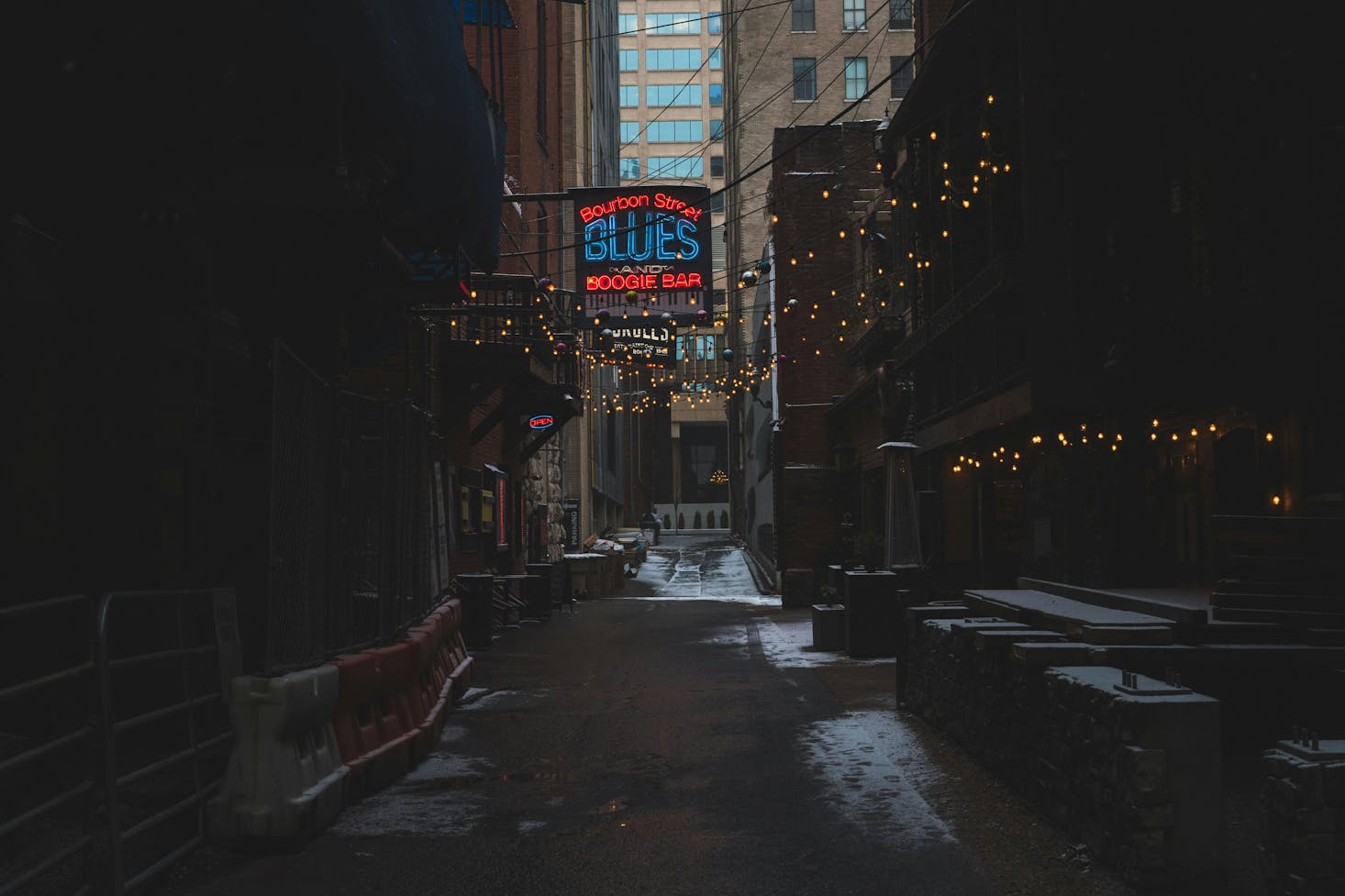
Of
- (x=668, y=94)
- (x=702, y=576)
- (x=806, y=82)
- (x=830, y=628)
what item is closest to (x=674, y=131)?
(x=668, y=94)

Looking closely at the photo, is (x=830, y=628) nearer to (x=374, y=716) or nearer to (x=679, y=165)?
(x=374, y=716)

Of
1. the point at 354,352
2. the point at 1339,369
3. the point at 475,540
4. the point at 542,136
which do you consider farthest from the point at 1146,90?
the point at 542,136

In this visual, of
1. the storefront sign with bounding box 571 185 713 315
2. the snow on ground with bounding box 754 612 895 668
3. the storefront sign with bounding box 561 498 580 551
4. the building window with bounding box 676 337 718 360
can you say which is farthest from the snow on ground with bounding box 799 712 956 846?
the building window with bounding box 676 337 718 360

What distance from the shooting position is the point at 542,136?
3375 cm

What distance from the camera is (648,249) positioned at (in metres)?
24.0

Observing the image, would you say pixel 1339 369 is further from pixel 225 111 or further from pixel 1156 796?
pixel 225 111

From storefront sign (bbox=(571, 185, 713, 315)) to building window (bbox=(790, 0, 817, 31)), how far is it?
40.0m

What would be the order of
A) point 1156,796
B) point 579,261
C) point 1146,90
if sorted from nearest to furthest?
point 1156,796 < point 1146,90 < point 579,261

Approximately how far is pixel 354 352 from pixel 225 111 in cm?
503

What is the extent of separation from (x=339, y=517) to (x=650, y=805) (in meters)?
2.73

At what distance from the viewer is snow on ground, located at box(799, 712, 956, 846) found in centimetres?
711

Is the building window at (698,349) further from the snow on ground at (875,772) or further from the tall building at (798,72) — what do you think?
the snow on ground at (875,772)

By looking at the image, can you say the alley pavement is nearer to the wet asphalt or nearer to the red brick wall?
the wet asphalt

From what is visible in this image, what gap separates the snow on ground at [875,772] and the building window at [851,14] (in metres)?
54.4
